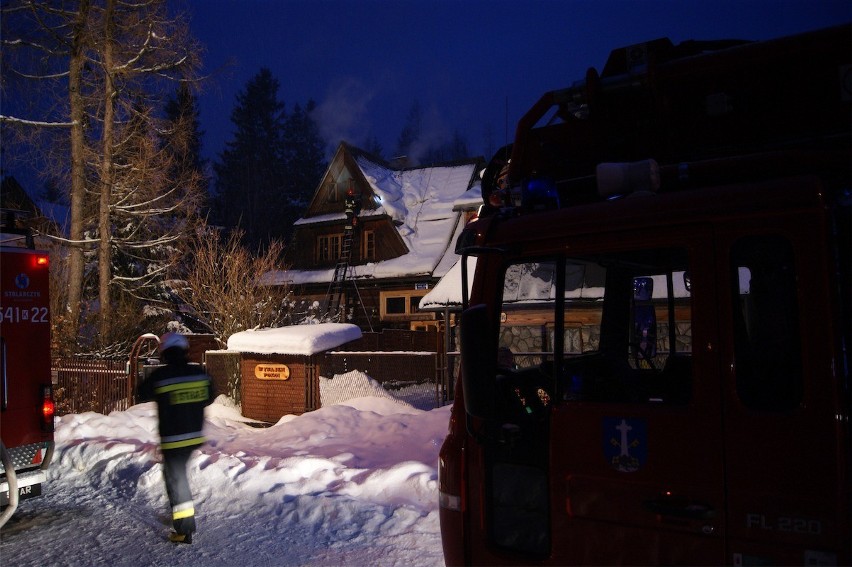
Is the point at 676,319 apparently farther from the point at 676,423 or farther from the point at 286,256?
the point at 286,256

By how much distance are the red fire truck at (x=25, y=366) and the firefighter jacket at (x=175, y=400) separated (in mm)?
1335

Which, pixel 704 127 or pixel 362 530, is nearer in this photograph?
pixel 704 127

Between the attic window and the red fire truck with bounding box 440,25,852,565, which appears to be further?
the attic window

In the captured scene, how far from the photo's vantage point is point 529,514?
3.11 metres

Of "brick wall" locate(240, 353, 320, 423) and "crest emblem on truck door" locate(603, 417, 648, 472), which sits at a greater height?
"crest emblem on truck door" locate(603, 417, 648, 472)

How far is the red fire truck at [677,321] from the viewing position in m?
2.42

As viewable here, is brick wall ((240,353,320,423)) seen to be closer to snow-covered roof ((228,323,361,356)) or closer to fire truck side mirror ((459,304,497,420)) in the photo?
snow-covered roof ((228,323,361,356))

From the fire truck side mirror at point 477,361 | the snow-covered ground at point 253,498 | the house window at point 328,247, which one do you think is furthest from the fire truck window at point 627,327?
the house window at point 328,247

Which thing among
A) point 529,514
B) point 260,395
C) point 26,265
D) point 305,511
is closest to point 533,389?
point 529,514

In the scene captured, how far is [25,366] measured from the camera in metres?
6.46

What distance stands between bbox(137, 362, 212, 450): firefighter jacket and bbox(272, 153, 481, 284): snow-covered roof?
20053mm

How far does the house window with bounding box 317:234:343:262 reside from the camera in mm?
31000

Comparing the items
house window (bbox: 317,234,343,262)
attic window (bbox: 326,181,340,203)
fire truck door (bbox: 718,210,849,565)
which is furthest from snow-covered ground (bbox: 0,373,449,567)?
attic window (bbox: 326,181,340,203)

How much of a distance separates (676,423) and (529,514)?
897 mm
